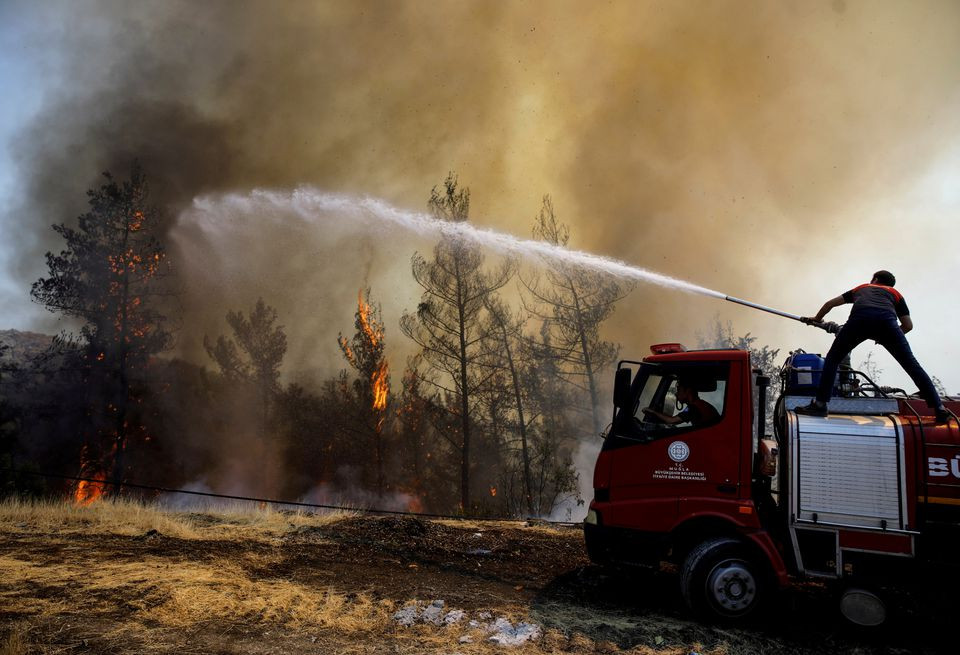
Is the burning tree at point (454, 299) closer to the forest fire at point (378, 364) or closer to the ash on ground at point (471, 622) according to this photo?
the forest fire at point (378, 364)

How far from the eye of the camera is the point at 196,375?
34.2 m

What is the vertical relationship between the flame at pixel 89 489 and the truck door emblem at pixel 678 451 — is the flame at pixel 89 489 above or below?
below

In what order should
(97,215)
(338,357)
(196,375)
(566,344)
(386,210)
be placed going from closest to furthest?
(386,210) → (566,344) → (97,215) → (196,375) → (338,357)

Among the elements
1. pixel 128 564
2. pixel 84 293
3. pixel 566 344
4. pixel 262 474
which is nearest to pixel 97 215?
pixel 84 293

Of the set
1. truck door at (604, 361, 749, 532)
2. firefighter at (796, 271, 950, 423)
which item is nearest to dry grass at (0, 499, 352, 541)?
truck door at (604, 361, 749, 532)

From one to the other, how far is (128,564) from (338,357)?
3235 centimetres

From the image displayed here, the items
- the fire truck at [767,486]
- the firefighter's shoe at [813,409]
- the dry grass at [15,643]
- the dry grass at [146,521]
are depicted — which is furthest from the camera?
the dry grass at [146,521]

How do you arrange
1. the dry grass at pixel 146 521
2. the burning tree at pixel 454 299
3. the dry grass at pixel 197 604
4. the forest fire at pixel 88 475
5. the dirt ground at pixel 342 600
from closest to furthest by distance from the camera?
the dry grass at pixel 197 604 → the dirt ground at pixel 342 600 → the dry grass at pixel 146 521 → the burning tree at pixel 454 299 → the forest fire at pixel 88 475

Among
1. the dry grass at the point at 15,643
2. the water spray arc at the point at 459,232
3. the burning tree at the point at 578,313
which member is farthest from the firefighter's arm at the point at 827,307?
the burning tree at the point at 578,313

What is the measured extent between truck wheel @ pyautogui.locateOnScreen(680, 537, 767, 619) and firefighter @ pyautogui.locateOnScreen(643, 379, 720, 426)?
1269 millimetres

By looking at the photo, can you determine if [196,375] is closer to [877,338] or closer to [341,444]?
[341,444]

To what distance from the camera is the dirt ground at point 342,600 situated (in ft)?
17.9

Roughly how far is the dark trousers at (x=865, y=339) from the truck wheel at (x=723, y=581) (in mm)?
1860

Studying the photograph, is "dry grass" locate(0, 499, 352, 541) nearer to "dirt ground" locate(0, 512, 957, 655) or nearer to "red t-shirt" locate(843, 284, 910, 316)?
"dirt ground" locate(0, 512, 957, 655)
